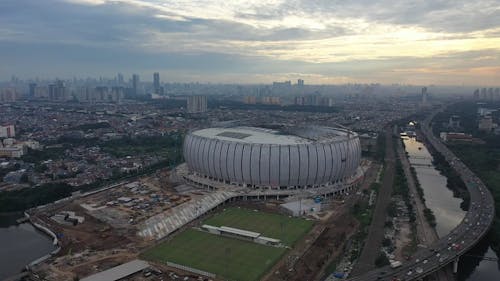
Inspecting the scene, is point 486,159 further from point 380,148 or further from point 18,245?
point 18,245

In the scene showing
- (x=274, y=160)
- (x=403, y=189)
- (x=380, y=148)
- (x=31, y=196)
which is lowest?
(x=31, y=196)

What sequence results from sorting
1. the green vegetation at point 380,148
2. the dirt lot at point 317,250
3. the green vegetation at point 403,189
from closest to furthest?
the dirt lot at point 317,250 → the green vegetation at point 403,189 → the green vegetation at point 380,148

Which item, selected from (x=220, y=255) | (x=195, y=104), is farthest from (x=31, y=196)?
(x=195, y=104)

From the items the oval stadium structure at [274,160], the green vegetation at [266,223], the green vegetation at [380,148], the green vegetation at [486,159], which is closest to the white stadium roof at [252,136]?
the oval stadium structure at [274,160]

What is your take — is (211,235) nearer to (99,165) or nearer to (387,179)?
(387,179)

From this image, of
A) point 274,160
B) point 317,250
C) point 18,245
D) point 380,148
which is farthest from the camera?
point 380,148

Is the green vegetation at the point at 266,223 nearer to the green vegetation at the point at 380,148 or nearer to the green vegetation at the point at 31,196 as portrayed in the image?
the green vegetation at the point at 31,196

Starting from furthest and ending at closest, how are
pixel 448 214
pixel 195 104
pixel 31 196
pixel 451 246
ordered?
pixel 195 104 < pixel 31 196 < pixel 448 214 < pixel 451 246
